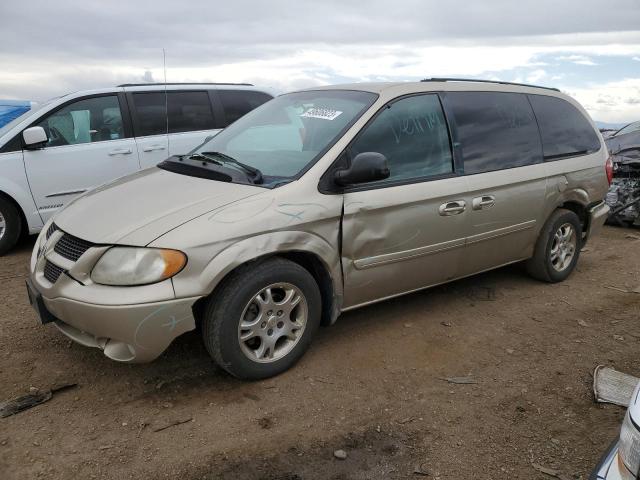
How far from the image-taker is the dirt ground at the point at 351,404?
9.04 feet

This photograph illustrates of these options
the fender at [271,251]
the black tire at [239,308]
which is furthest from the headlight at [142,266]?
the black tire at [239,308]

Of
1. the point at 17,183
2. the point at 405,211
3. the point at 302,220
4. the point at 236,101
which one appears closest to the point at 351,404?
the point at 302,220

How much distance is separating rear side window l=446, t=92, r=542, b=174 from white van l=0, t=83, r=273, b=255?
3.65 meters

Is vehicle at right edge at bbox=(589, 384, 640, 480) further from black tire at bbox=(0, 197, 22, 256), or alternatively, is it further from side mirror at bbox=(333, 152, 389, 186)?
black tire at bbox=(0, 197, 22, 256)

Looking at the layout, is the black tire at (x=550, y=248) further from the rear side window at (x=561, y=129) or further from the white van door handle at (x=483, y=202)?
the white van door handle at (x=483, y=202)

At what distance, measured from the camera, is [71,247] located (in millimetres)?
3215

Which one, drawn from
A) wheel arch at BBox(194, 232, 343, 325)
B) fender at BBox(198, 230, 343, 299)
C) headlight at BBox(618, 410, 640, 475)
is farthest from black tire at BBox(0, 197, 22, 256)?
headlight at BBox(618, 410, 640, 475)

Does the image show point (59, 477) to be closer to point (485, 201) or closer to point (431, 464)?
point (431, 464)

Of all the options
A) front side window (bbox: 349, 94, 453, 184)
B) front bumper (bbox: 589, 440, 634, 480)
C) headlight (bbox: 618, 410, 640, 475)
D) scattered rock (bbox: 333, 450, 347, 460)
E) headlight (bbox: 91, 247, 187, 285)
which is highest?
front side window (bbox: 349, 94, 453, 184)

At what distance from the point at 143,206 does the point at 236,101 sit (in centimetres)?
426

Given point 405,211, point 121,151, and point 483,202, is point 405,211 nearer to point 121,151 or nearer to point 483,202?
point 483,202

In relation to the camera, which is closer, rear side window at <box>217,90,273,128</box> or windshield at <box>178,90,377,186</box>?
windshield at <box>178,90,377,186</box>

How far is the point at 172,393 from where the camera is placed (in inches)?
131

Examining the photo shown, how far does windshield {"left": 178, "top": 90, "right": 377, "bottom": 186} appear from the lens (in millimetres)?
3639
